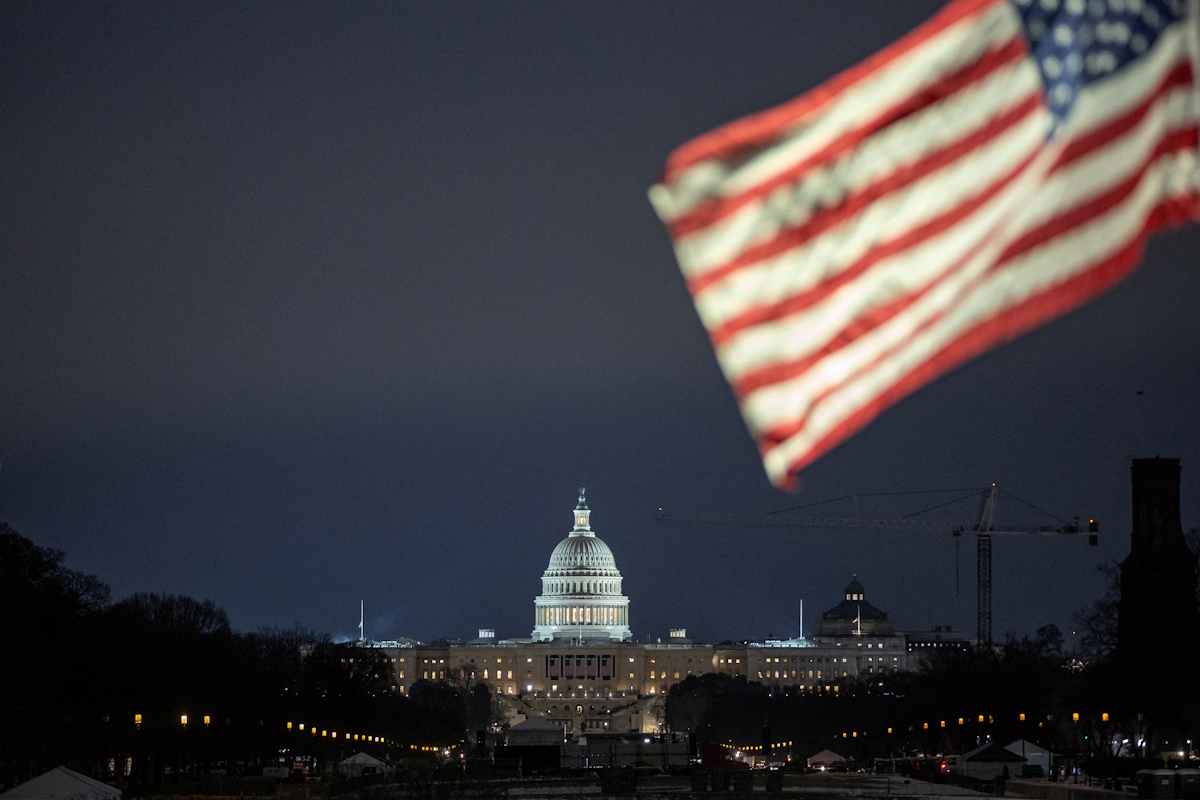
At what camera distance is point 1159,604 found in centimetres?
8569

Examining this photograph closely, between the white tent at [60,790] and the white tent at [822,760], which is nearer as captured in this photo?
the white tent at [60,790]

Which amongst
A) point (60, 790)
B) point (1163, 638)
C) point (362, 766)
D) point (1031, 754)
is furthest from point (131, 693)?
point (1163, 638)

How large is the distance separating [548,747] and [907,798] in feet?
155

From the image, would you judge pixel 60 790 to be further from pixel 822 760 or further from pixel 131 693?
pixel 822 760

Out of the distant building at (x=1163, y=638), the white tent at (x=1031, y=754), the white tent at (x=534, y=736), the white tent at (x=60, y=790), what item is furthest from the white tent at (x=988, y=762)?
the white tent at (x=534, y=736)

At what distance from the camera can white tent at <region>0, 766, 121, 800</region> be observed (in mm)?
40312

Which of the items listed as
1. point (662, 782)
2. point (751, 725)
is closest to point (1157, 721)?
point (662, 782)

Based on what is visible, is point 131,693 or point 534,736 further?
point 534,736

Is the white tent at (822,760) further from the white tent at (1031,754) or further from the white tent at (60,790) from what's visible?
the white tent at (60,790)

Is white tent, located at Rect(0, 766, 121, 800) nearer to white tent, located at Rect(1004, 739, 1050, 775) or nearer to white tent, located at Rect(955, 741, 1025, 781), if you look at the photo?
white tent, located at Rect(955, 741, 1025, 781)

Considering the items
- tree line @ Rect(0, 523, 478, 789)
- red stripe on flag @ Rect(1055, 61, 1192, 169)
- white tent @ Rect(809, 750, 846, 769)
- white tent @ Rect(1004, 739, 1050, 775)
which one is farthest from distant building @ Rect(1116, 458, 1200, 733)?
red stripe on flag @ Rect(1055, 61, 1192, 169)

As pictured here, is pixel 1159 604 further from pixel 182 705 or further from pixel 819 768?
pixel 182 705

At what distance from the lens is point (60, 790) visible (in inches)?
1625

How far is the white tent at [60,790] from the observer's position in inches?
1587
